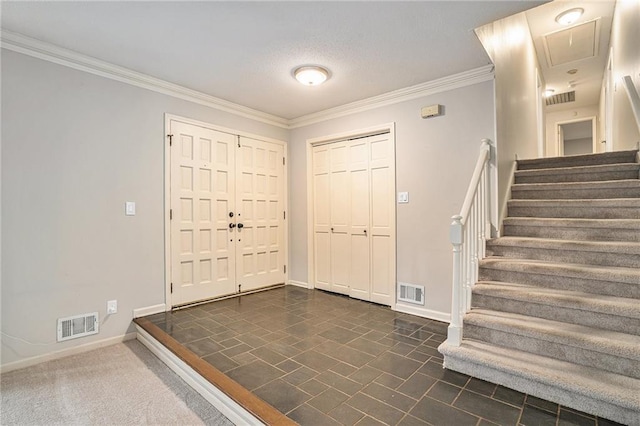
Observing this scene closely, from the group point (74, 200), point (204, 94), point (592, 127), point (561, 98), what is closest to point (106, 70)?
point (204, 94)

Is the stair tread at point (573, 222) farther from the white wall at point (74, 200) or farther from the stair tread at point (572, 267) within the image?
the white wall at point (74, 200)

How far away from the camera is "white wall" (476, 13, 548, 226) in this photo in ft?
10.1

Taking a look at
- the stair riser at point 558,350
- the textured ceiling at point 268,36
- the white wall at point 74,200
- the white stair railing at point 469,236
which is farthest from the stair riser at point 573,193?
the white wall at point 74,200

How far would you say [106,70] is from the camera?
9.84 ft

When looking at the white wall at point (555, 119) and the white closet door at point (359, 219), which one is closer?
the white closet door at point (359, 219)

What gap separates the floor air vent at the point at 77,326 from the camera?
2.73m

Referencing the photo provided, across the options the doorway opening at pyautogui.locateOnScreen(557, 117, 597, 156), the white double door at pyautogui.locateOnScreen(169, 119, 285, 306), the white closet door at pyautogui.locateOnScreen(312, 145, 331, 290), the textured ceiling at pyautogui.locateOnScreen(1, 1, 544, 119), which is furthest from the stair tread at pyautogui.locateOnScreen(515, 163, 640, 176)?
the doorway opening at pyautogui.locateOnScreen(557, 117, 597, 156)

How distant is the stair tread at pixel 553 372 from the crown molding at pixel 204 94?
2546mm

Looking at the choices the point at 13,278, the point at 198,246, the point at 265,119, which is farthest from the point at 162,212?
the point at 265,119

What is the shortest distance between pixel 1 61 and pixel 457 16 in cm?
360

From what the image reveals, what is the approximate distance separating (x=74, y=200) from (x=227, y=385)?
221 centimetres

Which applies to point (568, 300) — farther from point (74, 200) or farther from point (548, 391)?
point (74, 200)

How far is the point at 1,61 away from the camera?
2484mm

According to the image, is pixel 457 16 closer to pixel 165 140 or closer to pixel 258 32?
pixel 258 32
